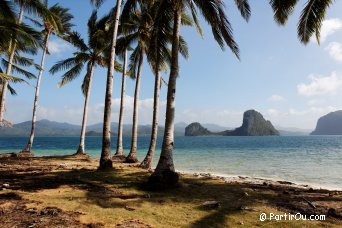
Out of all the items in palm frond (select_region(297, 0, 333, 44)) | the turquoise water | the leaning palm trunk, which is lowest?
the turquoise water

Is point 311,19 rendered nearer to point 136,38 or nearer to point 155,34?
point 155,34

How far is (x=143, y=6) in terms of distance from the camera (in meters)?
20.2

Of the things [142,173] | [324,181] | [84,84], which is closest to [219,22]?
[142,173]

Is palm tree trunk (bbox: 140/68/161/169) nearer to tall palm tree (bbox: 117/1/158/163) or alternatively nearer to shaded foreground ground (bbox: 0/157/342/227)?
tall palm tree (bbox: 117/1/158/163)

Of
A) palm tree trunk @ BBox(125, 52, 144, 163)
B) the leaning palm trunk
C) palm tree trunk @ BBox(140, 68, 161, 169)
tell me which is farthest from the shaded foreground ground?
palm tree trunk @ BBox(125, 52, 144, 163)

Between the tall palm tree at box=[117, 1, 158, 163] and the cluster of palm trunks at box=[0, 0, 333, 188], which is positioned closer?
the cluster of palm trunks at box=[0, 0, 333, 188]

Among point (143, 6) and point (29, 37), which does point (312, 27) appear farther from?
point (29, 37)

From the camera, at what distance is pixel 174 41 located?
1242 centimetres

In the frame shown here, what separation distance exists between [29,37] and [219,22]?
33.8 ft

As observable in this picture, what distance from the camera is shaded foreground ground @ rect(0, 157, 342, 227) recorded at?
22.8ft

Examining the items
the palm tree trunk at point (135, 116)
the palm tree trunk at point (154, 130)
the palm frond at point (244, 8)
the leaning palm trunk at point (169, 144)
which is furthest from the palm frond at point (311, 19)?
the palm tree trunk at point (135, 116)

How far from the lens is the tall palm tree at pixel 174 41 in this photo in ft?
36.6

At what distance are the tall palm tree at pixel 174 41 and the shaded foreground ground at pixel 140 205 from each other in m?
0.67

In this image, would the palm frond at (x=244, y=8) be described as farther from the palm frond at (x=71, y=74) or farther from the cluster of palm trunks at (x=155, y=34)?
the palm frond at (x=71, y=74)
